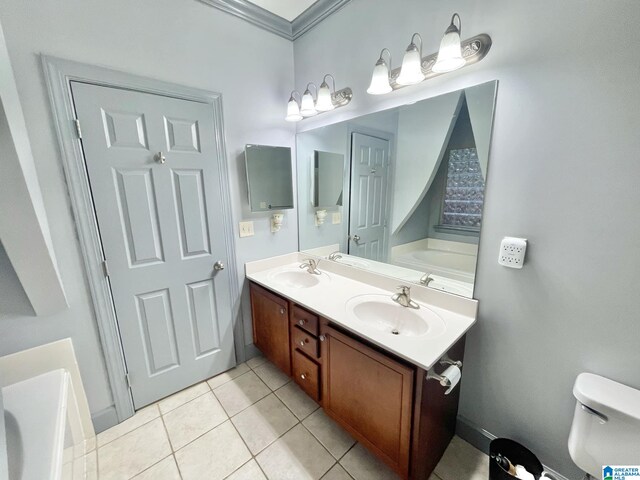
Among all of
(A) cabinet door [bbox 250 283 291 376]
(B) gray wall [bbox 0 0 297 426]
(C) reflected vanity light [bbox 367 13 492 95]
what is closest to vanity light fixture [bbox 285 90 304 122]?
(B) gray wall [bbox 0 0 297 426]

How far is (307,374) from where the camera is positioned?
62.2 inches

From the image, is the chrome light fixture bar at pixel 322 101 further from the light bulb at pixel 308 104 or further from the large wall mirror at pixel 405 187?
the large wall mirror at pixel 405 187

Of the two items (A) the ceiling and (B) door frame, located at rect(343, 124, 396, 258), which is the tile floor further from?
(A) the ceiling

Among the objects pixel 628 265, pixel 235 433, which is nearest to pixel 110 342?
pixel 235 433

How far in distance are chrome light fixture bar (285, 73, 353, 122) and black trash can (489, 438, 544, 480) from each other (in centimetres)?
207

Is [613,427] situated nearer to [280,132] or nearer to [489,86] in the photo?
[489,86]

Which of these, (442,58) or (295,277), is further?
(295,277)

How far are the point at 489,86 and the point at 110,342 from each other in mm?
2386

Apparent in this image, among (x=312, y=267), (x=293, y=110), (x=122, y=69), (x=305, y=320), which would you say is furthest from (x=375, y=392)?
(x=122, y=69)

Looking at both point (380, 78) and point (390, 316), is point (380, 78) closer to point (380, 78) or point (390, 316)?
point (380, 78)

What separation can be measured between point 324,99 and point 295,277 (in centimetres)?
131

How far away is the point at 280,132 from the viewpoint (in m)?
2.03

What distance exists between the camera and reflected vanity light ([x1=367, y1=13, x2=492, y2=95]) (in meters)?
1.03

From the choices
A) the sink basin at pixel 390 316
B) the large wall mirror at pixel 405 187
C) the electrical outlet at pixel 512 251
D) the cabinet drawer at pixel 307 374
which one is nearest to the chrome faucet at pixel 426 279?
the large wall mirror at pixel 405 187
